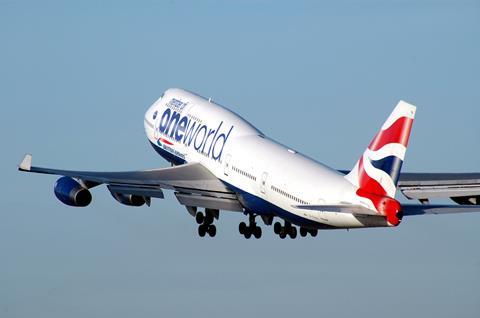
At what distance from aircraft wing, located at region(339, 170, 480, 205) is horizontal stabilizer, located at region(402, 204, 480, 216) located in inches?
443

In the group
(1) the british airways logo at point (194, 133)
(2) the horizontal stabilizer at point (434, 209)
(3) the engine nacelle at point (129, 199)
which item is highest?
(1) the british airways logo at point (194, 133)

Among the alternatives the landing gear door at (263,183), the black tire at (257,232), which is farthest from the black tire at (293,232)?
the landing gear door at (263,183)

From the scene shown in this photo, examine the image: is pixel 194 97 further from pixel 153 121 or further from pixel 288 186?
pixel 288 186

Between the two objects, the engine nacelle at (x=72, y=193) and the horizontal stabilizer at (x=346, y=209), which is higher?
the engine nacelle at (x=72, y=193)

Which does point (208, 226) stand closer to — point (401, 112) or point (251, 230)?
point (251, 230)

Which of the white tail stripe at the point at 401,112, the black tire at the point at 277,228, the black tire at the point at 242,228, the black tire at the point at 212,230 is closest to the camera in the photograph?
the white tail stripe at the point at 401,112

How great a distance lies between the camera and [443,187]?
368 ft

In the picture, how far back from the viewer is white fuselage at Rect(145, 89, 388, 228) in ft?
339

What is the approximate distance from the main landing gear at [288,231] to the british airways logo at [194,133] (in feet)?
17.0

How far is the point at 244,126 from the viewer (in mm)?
115625

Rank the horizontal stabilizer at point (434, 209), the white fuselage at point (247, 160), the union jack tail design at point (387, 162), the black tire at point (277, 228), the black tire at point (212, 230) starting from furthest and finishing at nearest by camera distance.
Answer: the black tire at point (212, 230)
the black tire at point (277, 228)
the white fuselage at point (247, 160)
the union jack tail design at point (387, 162)
the horizontal stabilizer at point (434, 209)

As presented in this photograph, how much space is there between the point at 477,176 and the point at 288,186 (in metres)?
11.1

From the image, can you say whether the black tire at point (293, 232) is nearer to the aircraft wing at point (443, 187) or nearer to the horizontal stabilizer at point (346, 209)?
the aircraft wing at point (443, 187)

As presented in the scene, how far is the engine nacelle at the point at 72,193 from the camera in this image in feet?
367
